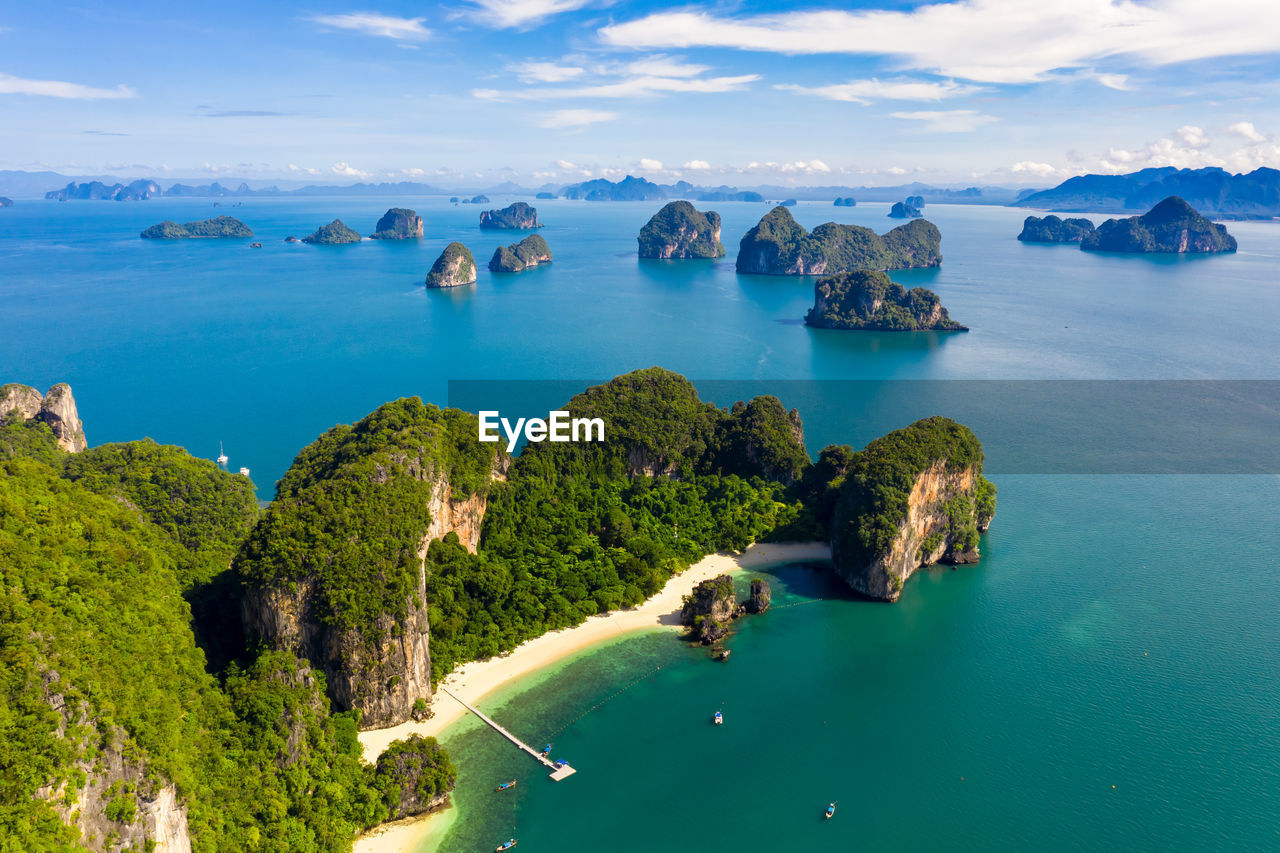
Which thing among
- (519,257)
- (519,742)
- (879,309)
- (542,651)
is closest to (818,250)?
(879,309)

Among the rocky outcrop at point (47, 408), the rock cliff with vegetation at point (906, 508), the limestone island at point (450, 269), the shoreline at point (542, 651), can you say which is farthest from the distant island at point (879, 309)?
the rocky outcrop at point (47, 408)

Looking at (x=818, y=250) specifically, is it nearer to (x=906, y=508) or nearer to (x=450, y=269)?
(x=450, y=269)

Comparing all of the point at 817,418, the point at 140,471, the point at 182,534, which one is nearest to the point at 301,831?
the point at 182,534

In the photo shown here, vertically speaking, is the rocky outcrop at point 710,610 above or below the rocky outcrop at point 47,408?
below

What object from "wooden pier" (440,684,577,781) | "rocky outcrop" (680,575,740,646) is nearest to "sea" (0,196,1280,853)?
"wooden pier" (440,684,577,781)

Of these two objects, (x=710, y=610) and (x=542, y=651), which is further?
(x=710, y=610)

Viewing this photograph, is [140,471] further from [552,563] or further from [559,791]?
[559,791]

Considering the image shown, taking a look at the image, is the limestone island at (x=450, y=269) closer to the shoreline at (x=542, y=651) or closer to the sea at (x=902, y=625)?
the sea at (x=902, y=625)
